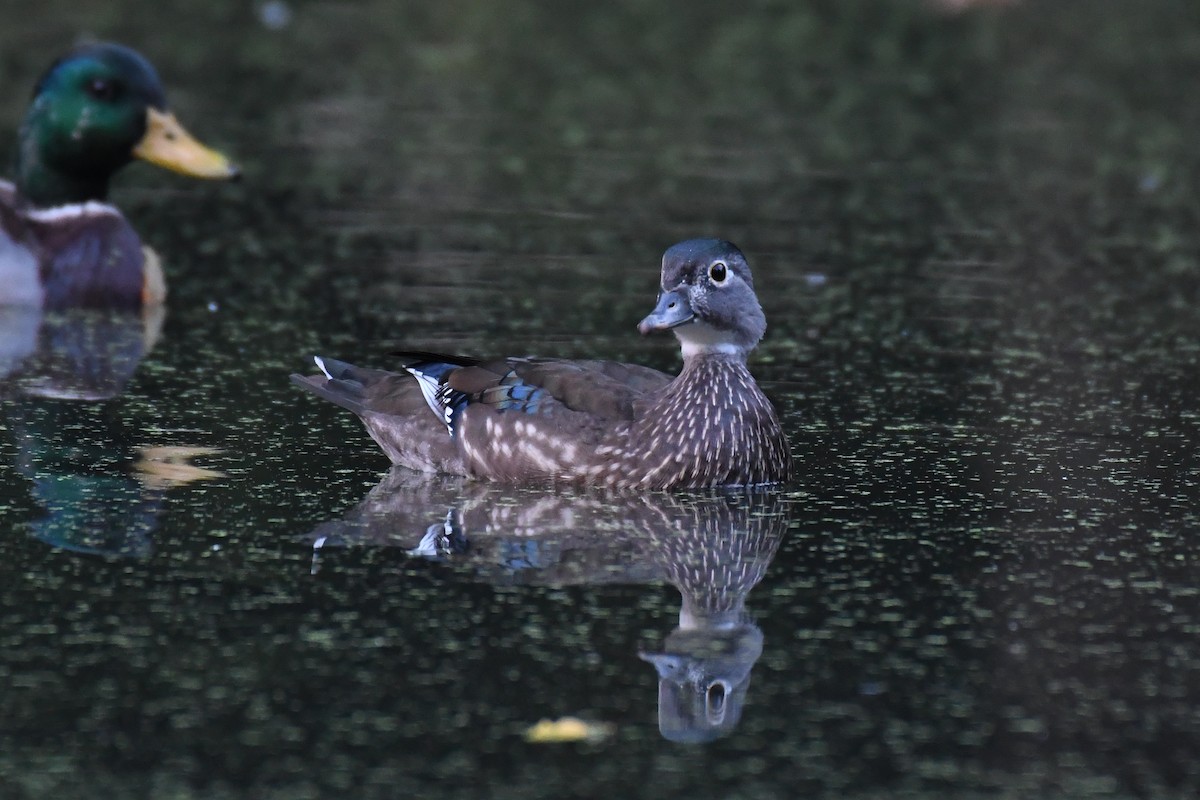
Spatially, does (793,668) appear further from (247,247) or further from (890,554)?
(247,247)

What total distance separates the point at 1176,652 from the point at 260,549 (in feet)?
7.36

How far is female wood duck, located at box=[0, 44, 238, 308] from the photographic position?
343 inches

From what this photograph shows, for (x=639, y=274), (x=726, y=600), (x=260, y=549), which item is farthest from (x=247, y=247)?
(x=726, y=600)

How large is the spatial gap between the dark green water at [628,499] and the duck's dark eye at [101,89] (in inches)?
30.7

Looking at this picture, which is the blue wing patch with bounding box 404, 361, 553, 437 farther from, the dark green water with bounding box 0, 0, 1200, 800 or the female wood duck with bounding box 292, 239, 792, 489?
the dark green water with bounding box 0, 0, 1200, 800

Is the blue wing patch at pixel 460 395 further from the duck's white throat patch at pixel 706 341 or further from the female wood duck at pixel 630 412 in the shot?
the duck's white throat patch at pixel 706 341

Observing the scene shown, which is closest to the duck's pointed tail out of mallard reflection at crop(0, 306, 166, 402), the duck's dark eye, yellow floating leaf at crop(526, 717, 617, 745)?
mallard reflection at crop(0, 306, 166, 402)

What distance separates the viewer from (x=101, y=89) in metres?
9.01

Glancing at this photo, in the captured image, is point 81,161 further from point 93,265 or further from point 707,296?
point 707,296

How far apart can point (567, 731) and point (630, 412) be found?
83.7 inches

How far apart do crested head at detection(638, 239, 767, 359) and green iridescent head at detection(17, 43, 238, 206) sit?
10.9 ft

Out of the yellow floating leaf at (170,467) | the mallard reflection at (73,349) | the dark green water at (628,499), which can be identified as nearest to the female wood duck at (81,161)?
the mallard reflection at (73,349)

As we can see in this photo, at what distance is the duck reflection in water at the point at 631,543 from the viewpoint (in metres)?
4.64

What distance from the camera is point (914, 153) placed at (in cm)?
1130
